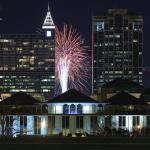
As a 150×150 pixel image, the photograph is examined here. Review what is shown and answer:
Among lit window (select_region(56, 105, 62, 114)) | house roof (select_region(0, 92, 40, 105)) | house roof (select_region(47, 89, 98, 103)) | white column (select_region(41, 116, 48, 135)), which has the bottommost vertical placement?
white column (select_region(41, 116, 48, 135))

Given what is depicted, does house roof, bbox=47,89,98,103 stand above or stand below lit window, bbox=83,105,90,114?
above

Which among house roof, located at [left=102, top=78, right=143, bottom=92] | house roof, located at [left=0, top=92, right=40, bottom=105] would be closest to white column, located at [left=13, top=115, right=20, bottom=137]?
house roof, located at [left=0, top=92, right=40, bottom=105]

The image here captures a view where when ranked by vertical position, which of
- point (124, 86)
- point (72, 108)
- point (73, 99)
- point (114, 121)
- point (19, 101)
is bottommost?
point (114, 121)

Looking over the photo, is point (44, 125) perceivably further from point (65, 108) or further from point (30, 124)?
point (65, 108)

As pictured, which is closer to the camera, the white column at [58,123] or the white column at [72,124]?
the white column at [72,124]

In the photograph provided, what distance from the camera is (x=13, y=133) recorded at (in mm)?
91812

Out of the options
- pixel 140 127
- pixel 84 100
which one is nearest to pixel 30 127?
pixel 84 100

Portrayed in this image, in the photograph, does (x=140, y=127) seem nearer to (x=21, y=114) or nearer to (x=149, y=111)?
(x=149, y=111)

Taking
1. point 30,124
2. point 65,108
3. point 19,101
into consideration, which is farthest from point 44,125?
point 19,101

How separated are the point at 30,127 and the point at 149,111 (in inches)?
751

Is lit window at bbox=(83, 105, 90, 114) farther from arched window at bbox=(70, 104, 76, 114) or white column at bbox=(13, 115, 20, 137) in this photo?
white column at bbox=(13, 115, 20, 137)

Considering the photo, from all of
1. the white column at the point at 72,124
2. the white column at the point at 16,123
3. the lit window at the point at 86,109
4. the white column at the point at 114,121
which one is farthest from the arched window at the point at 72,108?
the white column at the point at 16,123

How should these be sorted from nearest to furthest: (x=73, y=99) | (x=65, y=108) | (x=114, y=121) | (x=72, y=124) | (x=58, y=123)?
1. (x=72, y=124)
2. (x=58, y=123)
3. (x=114, y=121)
4. (x=65, y=108)
5. (x=73, y=99)

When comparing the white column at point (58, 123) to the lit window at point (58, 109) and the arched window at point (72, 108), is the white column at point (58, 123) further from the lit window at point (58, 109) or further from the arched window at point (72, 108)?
the arched window at point (72, 108)
